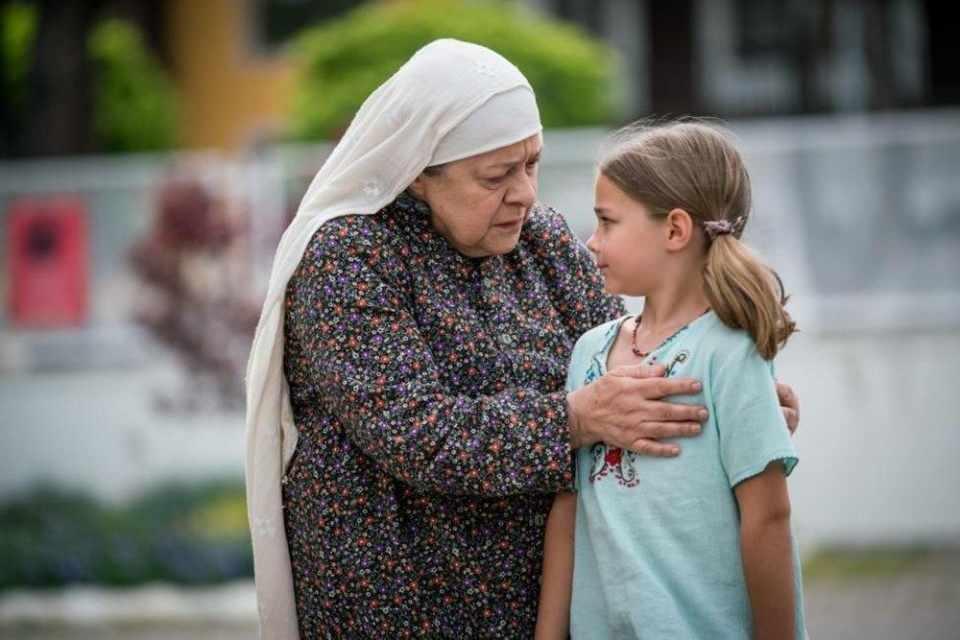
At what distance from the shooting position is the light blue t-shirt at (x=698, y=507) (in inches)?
100

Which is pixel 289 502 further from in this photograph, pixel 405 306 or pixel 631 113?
pixel 631 113

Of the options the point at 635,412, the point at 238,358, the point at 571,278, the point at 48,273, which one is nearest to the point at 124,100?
the point at 48,273

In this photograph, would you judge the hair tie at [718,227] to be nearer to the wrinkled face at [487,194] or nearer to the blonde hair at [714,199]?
the blonde hair at [714,199]

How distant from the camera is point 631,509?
267 centimetres

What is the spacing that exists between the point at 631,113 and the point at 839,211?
275 inches

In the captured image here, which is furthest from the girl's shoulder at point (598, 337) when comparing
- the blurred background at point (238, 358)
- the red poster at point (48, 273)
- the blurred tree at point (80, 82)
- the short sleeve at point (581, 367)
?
the blurred tree at point (80, 82)

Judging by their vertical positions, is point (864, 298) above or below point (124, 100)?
below

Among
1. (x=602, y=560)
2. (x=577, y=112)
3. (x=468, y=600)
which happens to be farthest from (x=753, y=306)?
(x=577, y=112)

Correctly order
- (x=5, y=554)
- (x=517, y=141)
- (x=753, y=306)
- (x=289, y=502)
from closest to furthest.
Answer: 1. (x=753, y=306)
2. (x=517, y=141)
3. (x=289, y=502)
4. (x=5, y=554)

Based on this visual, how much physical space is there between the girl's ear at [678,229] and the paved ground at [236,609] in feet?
14.3

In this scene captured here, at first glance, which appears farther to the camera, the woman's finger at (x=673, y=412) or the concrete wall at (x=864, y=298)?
the concrete wall at (x=864, y=298)

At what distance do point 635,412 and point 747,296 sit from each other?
30 centimetres

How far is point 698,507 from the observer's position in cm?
260

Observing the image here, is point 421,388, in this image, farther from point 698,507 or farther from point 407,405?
point 698,507
